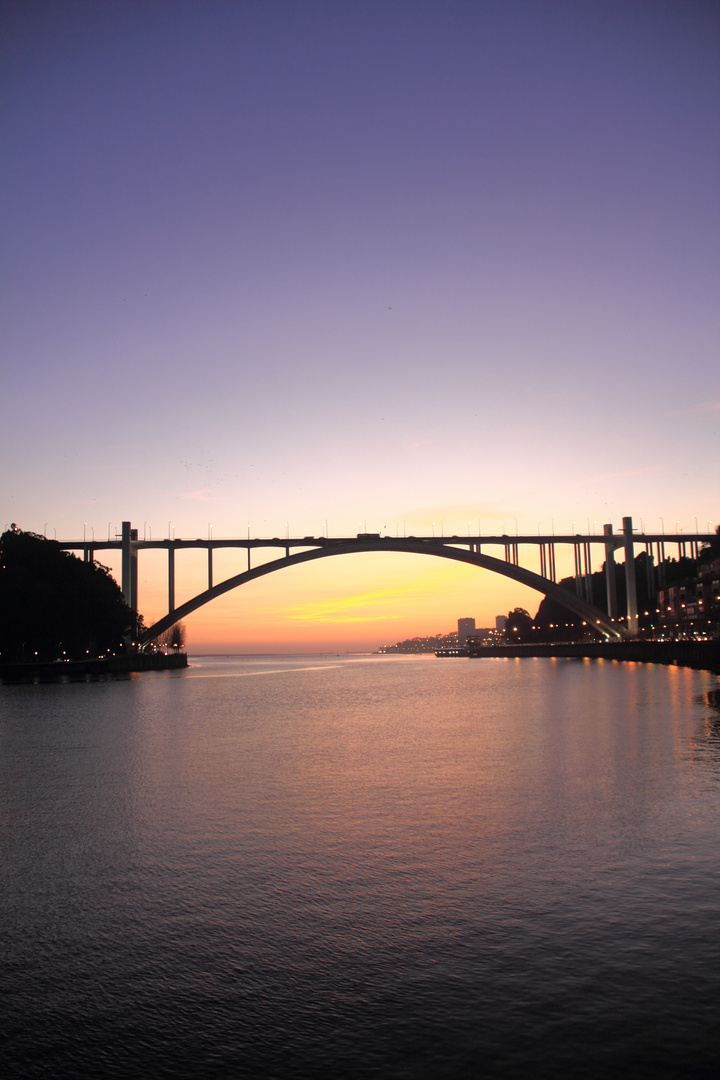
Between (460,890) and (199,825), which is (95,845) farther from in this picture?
(460,890)

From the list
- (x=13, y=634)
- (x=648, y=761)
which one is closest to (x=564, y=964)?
(x=648, y=761)

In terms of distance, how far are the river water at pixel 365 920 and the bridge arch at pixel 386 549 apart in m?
60.2

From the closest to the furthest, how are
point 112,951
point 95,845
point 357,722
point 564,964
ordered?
point 564,964, point 112,951, point 95,845, point 357,722

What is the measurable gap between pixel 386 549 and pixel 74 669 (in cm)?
2983

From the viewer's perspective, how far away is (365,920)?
7.17 m

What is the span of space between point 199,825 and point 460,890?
4355mm

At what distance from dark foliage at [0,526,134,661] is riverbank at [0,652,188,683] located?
54.7 inches

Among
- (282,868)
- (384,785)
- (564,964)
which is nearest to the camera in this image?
(564,964)

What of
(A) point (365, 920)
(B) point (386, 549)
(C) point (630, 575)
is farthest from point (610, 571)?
(A) point (365, 920)

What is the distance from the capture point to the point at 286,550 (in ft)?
261

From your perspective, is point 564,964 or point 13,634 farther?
point 13,634

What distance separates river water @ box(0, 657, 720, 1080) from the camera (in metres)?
5.04

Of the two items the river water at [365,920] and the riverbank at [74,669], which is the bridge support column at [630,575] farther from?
the river water at [365,920]

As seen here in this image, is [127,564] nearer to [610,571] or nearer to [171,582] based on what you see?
[171,582]
